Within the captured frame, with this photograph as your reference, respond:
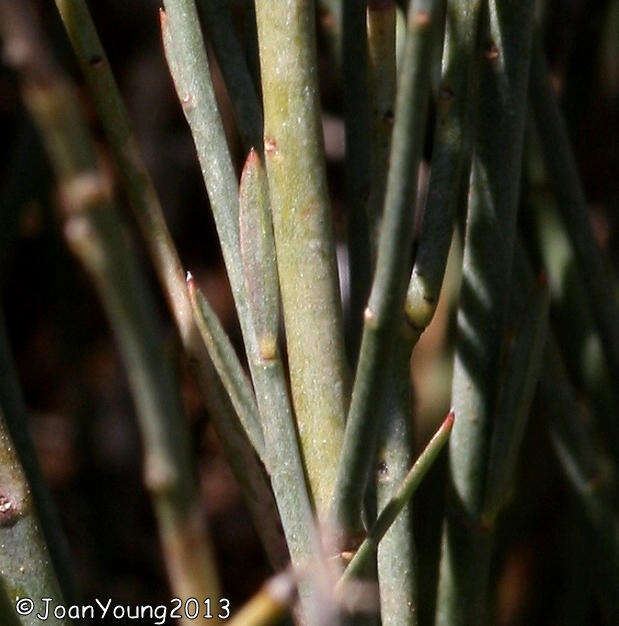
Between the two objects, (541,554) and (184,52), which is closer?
(184,52)

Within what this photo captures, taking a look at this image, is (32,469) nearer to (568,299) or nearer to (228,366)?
(228,366)

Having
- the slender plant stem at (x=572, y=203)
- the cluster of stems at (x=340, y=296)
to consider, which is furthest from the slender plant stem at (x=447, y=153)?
the slender plant stem at (x=572, y=203)

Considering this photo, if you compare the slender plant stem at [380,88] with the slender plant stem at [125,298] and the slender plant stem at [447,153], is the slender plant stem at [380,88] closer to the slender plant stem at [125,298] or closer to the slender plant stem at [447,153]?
the slender plant stem at [447,153]

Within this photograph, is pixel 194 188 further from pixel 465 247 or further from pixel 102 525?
pixel 465 247

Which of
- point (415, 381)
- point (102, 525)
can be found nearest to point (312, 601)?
point (415, 381)

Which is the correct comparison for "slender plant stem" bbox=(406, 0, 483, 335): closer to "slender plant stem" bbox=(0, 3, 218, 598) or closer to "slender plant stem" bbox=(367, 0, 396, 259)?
"slender plant stem" bbox=(367, 0, 396, 259)

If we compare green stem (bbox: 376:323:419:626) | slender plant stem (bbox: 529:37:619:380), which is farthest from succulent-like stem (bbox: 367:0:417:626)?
slender plant stem (bbox: 529:37:619:380)
